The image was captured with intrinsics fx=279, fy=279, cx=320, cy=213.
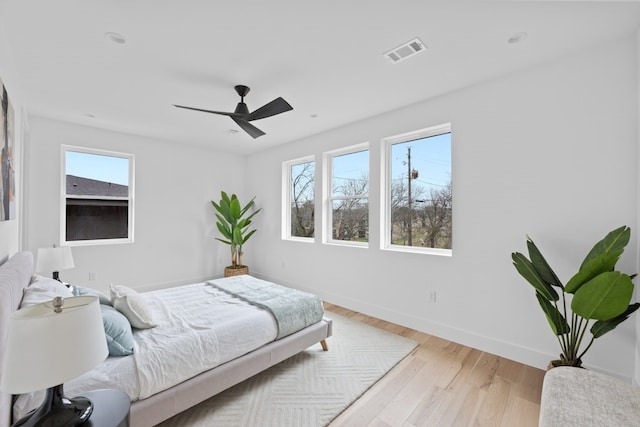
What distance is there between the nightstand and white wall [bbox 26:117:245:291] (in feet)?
11.4

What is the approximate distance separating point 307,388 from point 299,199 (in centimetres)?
312

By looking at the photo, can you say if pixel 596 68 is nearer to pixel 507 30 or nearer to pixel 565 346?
pixel 507 30

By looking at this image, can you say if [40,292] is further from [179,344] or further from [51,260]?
[51,260]

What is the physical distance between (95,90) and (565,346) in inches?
183

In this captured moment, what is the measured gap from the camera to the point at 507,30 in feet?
6.23

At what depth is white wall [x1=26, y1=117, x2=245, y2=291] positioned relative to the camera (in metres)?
3.62

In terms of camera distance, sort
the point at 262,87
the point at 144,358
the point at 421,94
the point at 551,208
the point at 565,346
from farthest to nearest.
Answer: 1. the point at 421,94
2. the point at 262,87
3. the point at 551,208
4. the point at 565,346
5. the point at 144,358

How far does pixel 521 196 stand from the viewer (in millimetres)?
2441

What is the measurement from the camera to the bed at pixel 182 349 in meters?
1.41

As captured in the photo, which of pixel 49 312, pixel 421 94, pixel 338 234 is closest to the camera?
pixel 49 312

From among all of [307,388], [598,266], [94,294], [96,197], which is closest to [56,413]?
[94,294]

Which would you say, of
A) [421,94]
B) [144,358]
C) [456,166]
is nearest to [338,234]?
[456,166]

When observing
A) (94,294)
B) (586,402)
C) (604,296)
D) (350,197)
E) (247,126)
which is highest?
(247,126)

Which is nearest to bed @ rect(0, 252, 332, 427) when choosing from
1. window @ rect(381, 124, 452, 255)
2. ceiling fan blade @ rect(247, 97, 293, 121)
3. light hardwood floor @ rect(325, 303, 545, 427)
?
light hardwood floor @ rect(325, 303, 545, 427)
